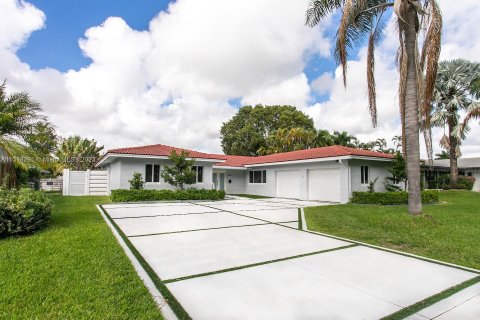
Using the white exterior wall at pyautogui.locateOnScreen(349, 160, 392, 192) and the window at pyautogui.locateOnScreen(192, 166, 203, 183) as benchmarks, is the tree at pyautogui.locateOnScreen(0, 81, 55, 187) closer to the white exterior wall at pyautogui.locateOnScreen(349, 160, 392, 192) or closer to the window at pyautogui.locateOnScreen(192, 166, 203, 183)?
the window at pyautogui.locateOnScreen(192, 166, 203, 183)

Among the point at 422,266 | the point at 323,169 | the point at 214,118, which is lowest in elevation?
the point at 422,266

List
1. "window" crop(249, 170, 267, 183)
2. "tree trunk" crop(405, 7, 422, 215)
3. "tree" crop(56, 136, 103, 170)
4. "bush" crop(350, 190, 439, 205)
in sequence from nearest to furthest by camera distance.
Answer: "tree trunk" crop(405, 7, 422, 215), "bush" crop(350, 190, 439, 205), "window" crop(249, 170, 267, 183), "tree" crop(56, 136, 103, 170)

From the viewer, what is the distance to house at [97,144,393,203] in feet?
54.7

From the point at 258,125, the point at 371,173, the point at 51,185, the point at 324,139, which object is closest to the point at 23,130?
the point at 371,173

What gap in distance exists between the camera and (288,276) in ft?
13.7

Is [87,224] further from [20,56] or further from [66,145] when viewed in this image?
[66,145]

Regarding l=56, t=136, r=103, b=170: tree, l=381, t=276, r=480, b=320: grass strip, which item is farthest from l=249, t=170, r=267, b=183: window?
l=56, t=136, r=103, b=170: tree

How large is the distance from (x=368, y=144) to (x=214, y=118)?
939 inches

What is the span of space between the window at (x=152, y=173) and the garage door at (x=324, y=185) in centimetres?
1052

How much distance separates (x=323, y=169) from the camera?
18203 mm

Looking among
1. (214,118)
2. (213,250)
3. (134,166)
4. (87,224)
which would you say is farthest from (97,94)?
(214,118)

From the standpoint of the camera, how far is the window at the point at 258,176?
23.3 meters

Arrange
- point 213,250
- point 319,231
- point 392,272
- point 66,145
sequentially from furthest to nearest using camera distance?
point 66,145, point 319,231, point 213,250, point 392,272

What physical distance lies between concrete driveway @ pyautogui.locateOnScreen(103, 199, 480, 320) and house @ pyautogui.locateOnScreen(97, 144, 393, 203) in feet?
35.2
